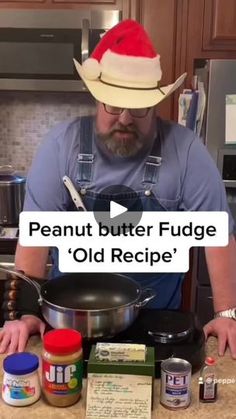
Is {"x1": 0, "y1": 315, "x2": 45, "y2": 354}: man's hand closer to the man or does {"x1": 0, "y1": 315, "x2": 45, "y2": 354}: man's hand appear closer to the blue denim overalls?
the man

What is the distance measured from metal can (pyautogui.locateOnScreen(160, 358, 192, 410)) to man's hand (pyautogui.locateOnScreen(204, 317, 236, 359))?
0.21 m

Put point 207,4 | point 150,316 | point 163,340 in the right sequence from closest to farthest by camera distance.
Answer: point 163,340, point 150,316, point 207,4

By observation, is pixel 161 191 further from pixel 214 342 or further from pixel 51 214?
pixel 214 342

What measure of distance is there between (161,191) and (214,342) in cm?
38

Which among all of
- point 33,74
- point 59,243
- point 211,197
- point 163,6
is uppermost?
point 163,6

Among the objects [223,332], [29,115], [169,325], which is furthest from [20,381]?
[29,115]

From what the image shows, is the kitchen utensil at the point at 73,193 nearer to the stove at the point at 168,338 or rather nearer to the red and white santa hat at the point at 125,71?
the red and white santa hat at the point at 125,71

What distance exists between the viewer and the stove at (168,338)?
3.34ft

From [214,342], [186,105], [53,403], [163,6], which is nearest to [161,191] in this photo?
[214,342]

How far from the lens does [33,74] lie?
2.28 metres

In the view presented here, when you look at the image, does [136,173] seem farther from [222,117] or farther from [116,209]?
[222,117]

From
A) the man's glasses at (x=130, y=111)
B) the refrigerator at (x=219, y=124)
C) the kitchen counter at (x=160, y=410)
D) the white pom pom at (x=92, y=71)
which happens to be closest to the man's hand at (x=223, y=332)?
the kitchen counter at (x=160, y=410)

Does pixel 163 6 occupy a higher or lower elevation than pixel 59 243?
higher

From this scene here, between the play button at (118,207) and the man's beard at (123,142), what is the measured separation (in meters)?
0.09
